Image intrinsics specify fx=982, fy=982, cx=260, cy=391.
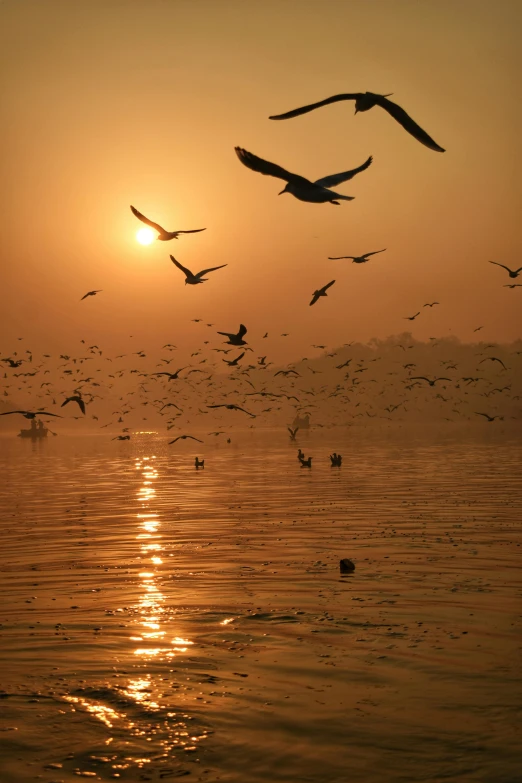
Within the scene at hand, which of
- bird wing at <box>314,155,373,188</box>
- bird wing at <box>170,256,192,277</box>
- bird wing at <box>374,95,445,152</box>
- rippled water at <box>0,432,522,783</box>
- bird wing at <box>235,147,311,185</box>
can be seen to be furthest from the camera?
bird wing at <box>170,256,192,277</box>

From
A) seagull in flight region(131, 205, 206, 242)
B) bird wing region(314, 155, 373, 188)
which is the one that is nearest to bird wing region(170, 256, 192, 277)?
seagull in flight region(131, 205, 206, 242)

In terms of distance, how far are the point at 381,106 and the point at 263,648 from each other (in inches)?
328

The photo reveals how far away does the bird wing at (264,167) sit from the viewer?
12.7 m

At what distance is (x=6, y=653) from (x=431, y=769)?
7.40 metres

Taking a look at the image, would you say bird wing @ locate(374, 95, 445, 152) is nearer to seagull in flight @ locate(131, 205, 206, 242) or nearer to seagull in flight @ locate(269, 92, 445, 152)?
seagull in flight @ locate(269, 92, 445, 152)

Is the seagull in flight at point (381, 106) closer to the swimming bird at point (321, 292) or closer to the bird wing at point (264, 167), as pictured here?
the bird wing at point (264, 167)

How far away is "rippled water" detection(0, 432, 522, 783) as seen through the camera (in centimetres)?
1130

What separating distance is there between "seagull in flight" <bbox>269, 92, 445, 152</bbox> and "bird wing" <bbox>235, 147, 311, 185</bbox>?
38.7 inches

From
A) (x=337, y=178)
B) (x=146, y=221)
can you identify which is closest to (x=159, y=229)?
(x=146, y=221)

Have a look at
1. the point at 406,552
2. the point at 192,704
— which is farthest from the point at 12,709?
the point at 406,552

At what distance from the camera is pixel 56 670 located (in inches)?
567

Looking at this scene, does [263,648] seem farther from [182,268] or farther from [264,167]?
[182,268]

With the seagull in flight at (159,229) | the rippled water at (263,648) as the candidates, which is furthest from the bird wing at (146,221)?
the rippled water at (263,648)

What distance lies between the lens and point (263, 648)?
1545 centimetres
